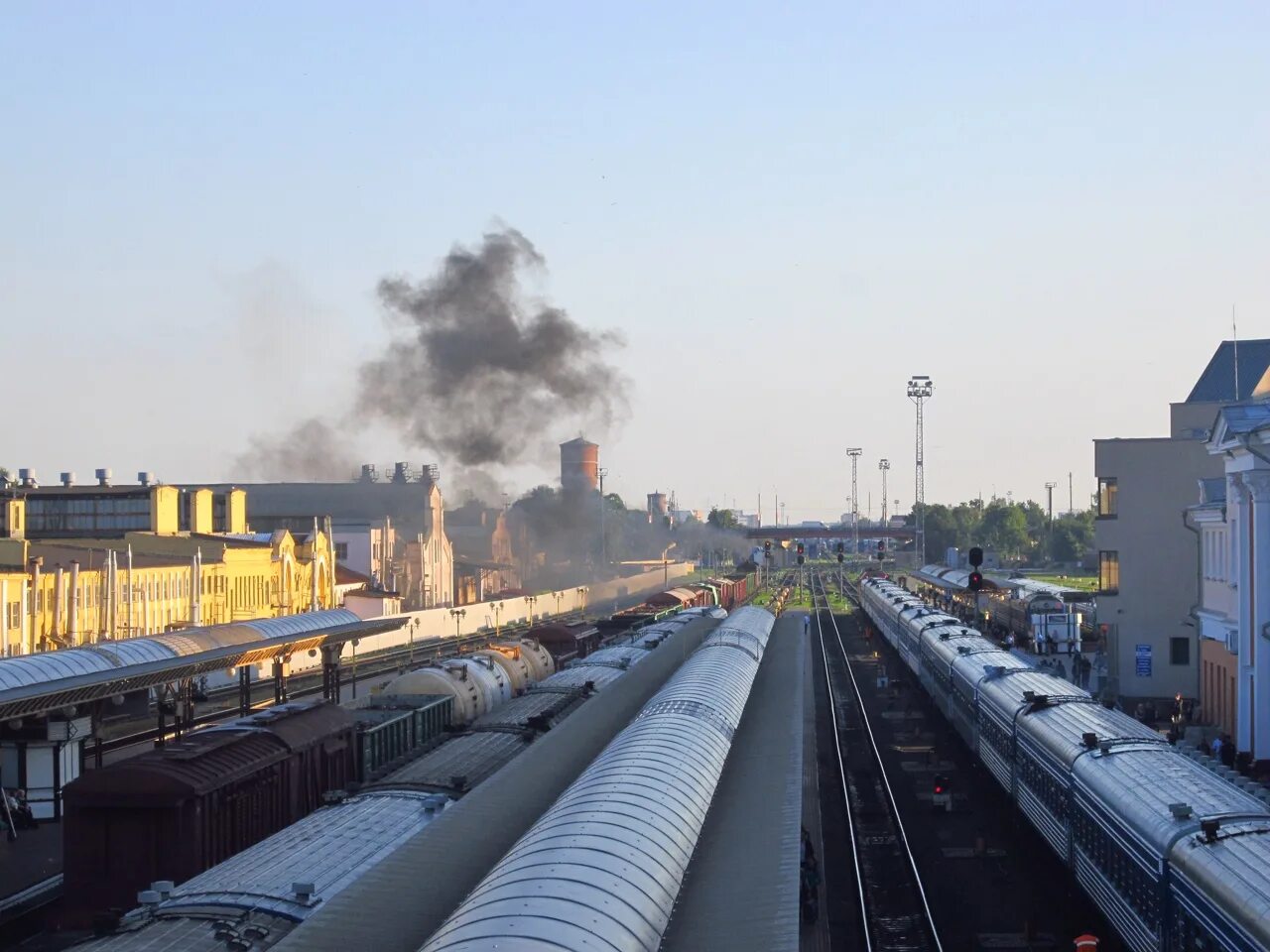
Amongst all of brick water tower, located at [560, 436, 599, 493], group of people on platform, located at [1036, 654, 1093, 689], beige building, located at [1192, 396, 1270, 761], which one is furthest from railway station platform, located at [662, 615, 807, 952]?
brick water tower, located at [560, 436, 599, 493]

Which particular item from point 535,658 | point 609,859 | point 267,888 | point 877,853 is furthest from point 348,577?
point 609,859

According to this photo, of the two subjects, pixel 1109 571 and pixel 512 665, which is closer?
pixel 512 665

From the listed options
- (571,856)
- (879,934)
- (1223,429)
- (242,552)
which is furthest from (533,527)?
(571,856)

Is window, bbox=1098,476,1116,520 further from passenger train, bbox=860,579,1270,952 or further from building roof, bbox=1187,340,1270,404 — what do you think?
passenger train, bbox=860,579,1270,952

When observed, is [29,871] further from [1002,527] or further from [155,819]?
[1002,527]

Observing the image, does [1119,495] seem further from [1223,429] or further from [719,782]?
[719,782]

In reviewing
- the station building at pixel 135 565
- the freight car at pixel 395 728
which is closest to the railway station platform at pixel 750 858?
the freight car at pixel 395 728

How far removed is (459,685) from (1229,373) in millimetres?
28579

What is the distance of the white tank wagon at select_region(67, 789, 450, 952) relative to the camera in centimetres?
1107

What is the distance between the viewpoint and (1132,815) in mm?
14477

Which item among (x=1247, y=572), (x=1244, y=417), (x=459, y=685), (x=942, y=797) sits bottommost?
(x=942, y=797)

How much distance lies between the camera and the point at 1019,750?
2247cm

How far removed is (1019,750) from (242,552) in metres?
39.1

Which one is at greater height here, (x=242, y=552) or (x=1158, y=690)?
(x=242, y=552)
